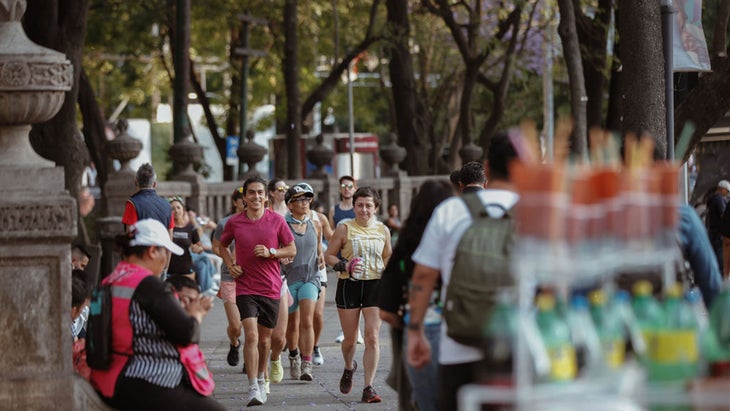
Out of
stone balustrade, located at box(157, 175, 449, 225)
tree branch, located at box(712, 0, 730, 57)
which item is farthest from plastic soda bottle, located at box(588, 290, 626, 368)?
stone balustrade, located at box(157, 175, 449, 225)

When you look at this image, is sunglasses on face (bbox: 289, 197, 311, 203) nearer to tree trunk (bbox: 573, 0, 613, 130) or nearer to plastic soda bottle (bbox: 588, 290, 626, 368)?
plastic soda bottle (bbox: 588, 290, 626, 368)

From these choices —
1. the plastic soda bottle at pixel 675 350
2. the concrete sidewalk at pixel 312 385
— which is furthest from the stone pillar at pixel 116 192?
the plastic soda bottle at pixel 675 350

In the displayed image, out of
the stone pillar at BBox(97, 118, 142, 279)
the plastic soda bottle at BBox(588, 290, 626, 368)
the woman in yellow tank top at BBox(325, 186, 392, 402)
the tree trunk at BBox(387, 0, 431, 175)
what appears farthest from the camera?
the tree trunk at BBox(387, 0, 431, 175)

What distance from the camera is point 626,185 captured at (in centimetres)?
523

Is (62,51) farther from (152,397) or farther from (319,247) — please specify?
(152,397)

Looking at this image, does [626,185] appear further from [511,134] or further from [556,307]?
[511,134]

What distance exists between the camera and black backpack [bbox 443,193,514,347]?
5965 millimetres

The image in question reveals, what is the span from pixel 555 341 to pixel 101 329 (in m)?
2.80

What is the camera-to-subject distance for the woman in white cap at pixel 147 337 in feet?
22.5

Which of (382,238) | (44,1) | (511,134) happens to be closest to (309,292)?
(382,238)

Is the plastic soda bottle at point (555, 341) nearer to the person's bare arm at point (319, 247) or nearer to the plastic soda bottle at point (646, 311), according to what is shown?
the plastic soda bottle at point (646, 311)

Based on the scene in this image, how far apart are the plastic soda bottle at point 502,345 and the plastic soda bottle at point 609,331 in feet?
0.98

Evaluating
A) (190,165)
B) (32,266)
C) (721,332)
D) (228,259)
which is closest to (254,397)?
(228,259)

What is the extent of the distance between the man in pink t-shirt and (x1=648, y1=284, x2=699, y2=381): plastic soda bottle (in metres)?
6.92
